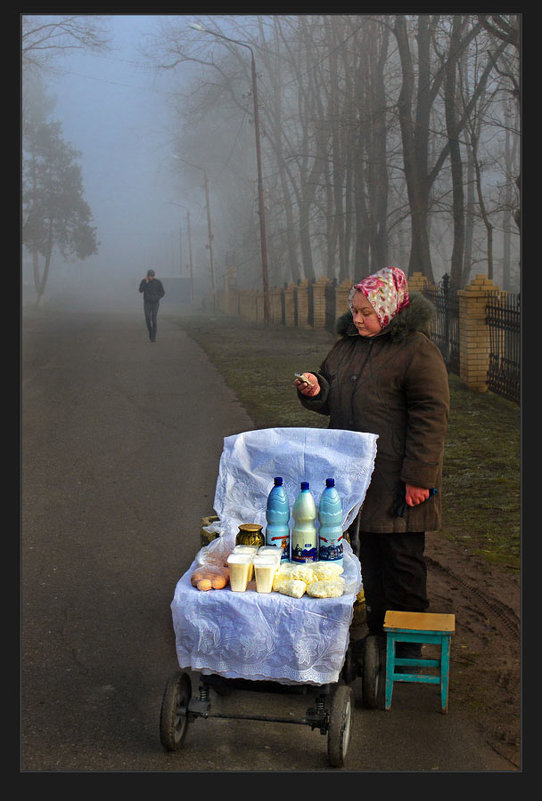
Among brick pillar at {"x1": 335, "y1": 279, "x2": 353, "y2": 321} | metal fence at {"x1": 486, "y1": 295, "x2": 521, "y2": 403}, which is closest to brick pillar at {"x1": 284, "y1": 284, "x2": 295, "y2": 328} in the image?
brick pillar at {"x1": 335, "y1": 279, "x2": 353, "y2": 321}

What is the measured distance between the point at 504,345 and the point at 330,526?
1053 cm

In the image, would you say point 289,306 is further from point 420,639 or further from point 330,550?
point 330,550

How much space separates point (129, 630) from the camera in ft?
17.4

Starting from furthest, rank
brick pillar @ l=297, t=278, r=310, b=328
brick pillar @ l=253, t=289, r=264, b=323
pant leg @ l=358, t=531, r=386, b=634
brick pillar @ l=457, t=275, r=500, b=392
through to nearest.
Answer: brick pillar @ l=253, t=289, r=264, b=323 → brick pillar @ l=297, t=278, r=310, b=328 → brick pillar @ l=457, t=275, r=500, b=392 → pant leg @ l=358, t=531, r=386, b=634

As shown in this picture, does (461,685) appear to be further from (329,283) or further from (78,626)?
(329,283)

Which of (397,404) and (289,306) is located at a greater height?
(289,306)

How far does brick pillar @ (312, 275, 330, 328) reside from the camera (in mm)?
30766

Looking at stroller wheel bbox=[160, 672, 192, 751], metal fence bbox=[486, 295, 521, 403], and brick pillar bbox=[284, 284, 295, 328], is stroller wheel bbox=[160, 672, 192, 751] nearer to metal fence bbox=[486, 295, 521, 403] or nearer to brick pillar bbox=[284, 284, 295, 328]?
metal fence bbox=[486, 295, 521, 403]

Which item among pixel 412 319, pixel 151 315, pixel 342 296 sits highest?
pixel 342 296

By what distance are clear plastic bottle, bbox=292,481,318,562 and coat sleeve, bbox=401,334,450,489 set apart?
0.53 metres

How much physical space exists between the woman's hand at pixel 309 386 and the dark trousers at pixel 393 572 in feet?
2.45

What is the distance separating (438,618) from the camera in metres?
4.38

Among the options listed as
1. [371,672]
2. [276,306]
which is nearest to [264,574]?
[371,672]

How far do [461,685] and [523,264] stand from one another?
2304 mm
